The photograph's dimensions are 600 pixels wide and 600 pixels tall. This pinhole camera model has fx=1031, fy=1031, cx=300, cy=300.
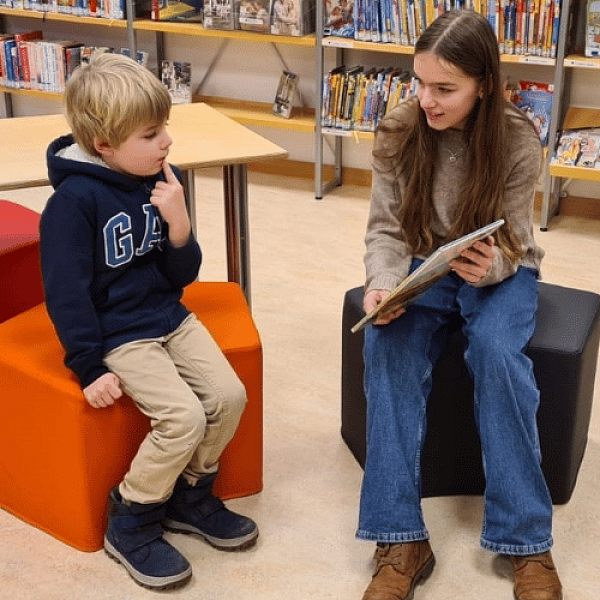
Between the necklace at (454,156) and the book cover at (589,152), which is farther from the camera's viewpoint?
the book cover at (589,152)

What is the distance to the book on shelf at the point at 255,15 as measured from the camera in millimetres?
4285

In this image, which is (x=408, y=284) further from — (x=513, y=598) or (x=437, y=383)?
(x=513, y=598)

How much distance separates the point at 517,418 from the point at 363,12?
255cm

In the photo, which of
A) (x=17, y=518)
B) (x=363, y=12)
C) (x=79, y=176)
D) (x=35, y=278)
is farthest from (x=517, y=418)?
(x=363, y=12)

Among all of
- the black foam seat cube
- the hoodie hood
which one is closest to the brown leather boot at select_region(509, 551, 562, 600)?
the black foam seat cube

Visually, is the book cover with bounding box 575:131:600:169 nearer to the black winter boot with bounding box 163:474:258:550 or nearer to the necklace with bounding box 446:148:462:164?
the necklace with bounding box 446:148:462:164

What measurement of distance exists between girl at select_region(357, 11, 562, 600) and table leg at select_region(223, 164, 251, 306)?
0.57 meters

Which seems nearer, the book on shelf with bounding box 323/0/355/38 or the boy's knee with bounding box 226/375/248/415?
the boy's knee with bounding box 226/375/248/415

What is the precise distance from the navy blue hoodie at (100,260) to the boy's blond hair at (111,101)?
0.07 m

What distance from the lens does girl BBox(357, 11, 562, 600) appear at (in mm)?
2018

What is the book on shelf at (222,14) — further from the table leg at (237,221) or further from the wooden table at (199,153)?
the table leg at (237,221)

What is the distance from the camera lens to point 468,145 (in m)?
2.19

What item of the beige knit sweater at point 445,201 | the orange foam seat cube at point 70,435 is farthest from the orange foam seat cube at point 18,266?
the beige knit sweater at point 445,201

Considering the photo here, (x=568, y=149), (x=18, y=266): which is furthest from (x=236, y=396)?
(x=568, y=149)
